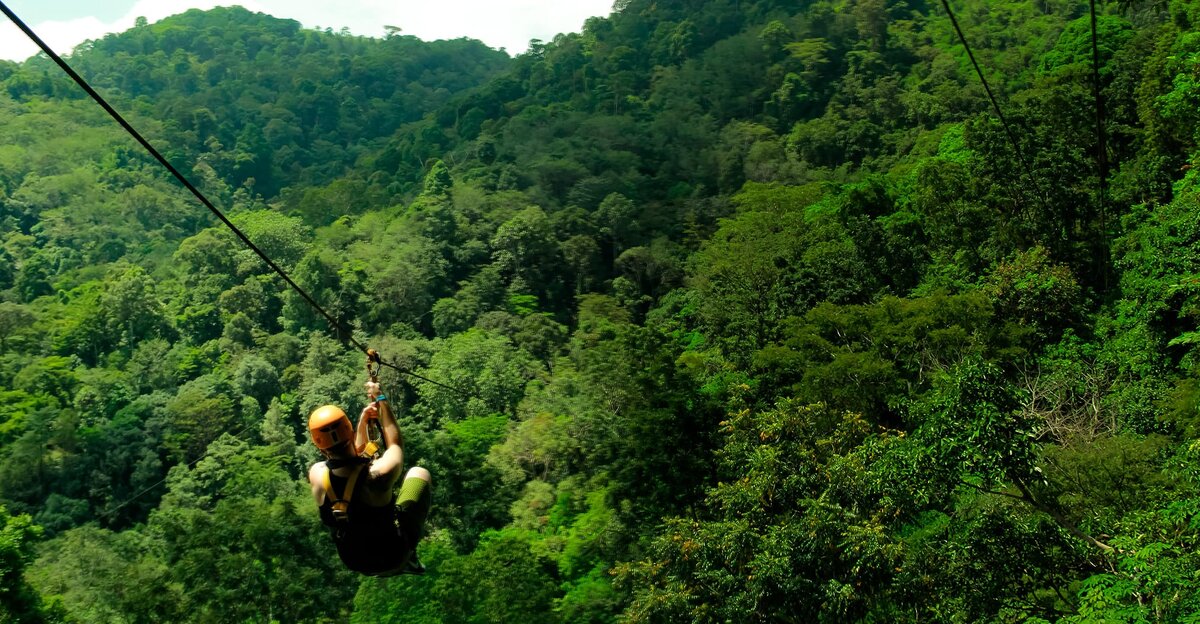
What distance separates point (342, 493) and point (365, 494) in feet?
0.32

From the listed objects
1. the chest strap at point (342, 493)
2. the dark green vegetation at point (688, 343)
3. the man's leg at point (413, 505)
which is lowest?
the dark green vegetation at point (688, 343)

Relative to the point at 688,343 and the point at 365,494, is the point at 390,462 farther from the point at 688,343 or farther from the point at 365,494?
the point at 688,343

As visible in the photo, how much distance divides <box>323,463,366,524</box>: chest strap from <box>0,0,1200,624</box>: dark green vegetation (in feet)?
20.2

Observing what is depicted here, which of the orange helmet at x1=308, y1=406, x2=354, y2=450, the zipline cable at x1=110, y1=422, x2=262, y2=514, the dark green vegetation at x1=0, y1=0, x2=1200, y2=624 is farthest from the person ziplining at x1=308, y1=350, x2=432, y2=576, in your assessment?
the zipline cable at x1=110, y1=422, x2=262, y2=514

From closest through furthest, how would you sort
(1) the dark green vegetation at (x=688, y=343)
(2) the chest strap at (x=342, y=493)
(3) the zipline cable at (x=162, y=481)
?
(2) the chest strap at (x=342, y=493) < (1) the dark green vegetation at (x=688, y=343) < (3) the zipline cable at (x=162, y=481)

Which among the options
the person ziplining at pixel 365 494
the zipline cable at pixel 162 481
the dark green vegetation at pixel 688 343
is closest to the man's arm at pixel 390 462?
the person ziplining at pixel 365 494

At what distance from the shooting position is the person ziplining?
3928mm

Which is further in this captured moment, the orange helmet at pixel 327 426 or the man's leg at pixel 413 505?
the man's leg at pixel 413 505

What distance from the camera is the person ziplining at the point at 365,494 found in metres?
3.93

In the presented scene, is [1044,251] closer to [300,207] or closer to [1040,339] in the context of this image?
[1040,339]

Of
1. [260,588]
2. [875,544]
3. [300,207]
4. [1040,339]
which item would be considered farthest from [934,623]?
[300,207]

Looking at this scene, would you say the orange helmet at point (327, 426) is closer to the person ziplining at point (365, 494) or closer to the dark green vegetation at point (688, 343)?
the person ziplining at point (365, 494)

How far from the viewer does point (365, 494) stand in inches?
162

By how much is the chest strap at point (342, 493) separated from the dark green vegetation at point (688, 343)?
20.2 ft
